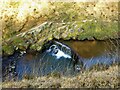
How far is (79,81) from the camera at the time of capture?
7.66m

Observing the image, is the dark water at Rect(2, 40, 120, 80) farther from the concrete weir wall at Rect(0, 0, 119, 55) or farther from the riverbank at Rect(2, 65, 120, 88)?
the riverbank at Rect(2, 65, 120, 88)

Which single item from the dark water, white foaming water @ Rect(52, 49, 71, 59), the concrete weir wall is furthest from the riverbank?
the concrete weir wall

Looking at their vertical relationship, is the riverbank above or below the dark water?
above

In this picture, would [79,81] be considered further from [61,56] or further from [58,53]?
[58,53]

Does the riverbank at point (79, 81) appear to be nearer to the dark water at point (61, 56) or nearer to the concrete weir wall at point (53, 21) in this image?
the dark water at point (61, 56)

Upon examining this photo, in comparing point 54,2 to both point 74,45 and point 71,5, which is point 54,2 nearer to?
point 71,5

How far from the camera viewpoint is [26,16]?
16578 mm

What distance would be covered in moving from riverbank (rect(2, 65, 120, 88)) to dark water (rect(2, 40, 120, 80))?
2.38 metres

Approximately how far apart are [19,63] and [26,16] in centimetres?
432

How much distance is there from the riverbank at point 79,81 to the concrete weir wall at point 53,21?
627cm

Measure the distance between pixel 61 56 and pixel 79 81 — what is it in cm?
526

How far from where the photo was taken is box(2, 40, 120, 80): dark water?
11.5 meters

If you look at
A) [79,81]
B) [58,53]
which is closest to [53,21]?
[58,53]

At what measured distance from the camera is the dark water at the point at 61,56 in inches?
452
